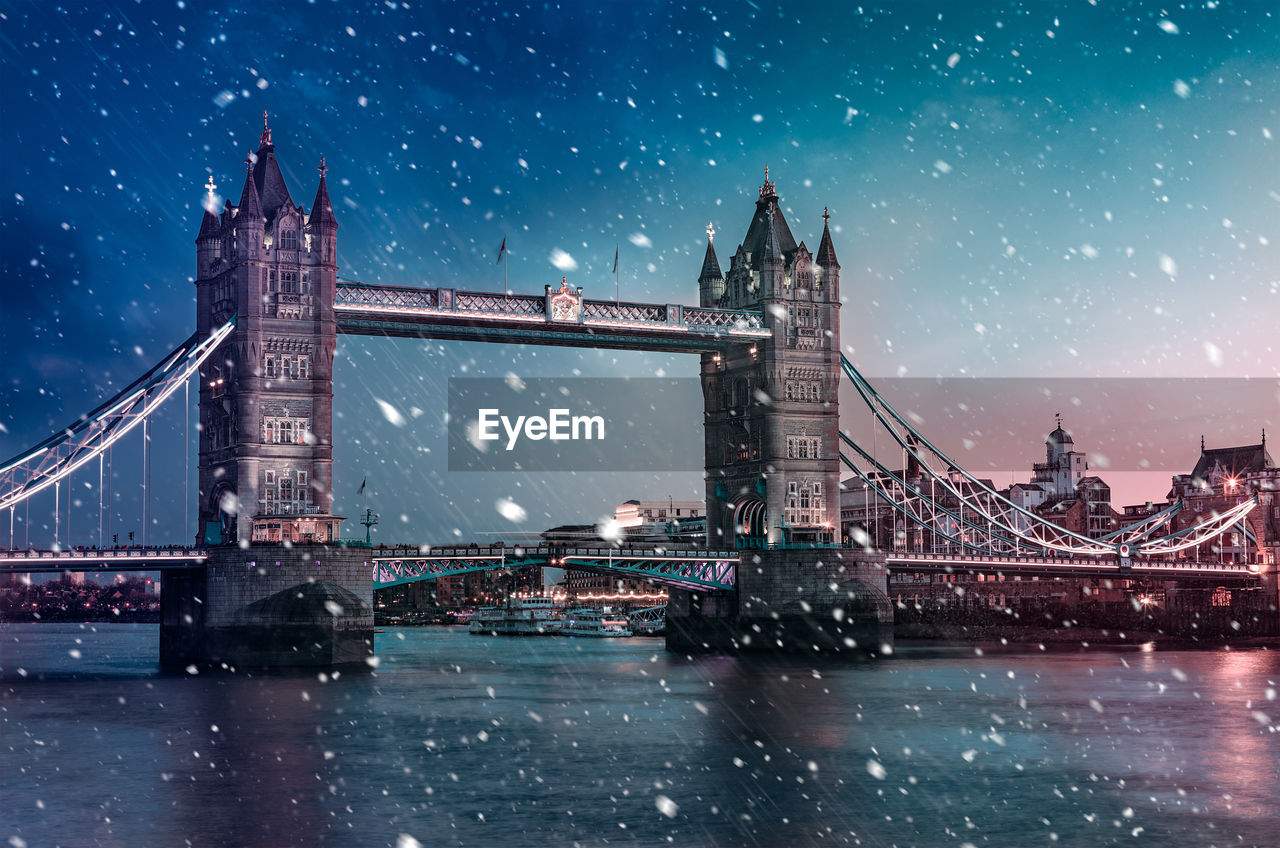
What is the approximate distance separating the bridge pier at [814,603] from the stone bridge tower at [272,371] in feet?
71.1

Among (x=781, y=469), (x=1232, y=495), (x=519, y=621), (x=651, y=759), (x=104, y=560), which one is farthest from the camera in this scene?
(x=519, y=621)

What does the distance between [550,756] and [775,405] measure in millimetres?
41475

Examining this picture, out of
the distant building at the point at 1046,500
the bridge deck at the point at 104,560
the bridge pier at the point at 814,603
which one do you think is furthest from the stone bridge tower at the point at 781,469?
the distant building at the point at 1046,500

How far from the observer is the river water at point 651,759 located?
31.0m

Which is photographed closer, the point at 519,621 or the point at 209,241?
the point at 209,241

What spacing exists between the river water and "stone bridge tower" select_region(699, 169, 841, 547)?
598 inches

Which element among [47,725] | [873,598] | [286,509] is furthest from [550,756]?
[873,598]

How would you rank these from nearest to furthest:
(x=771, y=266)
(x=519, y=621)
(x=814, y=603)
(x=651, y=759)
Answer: (x=651, y=759) < (x=814, y=603) < (x=771, y=266) < (x=519, y=621)

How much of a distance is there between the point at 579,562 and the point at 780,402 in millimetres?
13832

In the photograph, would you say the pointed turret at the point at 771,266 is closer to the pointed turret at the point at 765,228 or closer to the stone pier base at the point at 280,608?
the pointed turret at the point at 765,228

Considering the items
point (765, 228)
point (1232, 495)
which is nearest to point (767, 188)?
point (765, 228)

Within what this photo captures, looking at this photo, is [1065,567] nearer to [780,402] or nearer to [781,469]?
[781,469]

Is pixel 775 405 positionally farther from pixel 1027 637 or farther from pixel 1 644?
pixel 1 644

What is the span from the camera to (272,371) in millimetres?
68188
